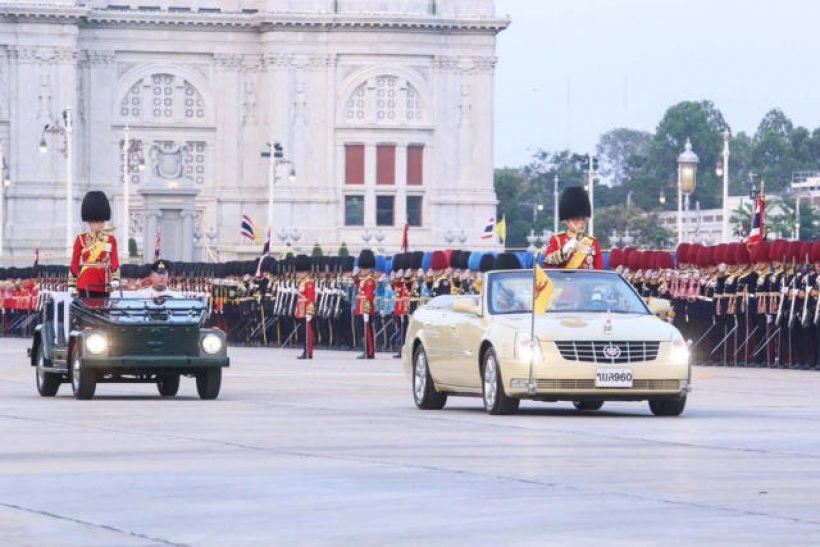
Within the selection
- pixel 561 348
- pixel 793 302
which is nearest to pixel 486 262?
pixel 793 302

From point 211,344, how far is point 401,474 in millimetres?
10580

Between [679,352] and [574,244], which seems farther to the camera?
[574,244]

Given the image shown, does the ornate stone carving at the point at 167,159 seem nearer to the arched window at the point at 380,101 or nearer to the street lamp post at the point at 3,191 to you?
the street lamp post at the point at 3,191

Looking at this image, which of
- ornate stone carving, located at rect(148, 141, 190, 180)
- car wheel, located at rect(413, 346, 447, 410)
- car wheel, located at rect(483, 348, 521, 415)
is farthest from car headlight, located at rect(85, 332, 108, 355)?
ornate stone carving, located at rect(148, 141, 190, 180)

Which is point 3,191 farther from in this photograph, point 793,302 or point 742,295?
point 793,302

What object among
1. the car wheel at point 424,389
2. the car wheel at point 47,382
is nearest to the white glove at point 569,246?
the car wheel at point 424,389

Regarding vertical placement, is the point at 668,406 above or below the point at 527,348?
below

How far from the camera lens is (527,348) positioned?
23.4m

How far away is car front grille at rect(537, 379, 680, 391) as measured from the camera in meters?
23.3

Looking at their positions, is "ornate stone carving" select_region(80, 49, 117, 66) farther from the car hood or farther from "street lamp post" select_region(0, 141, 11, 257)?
the car hood

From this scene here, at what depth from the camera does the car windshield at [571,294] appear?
24375 millimetres

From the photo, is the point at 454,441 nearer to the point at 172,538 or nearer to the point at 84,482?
the point at 84,482

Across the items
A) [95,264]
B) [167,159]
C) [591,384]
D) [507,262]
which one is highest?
[167,159]

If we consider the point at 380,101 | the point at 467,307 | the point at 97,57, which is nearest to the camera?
the point at 467,307
